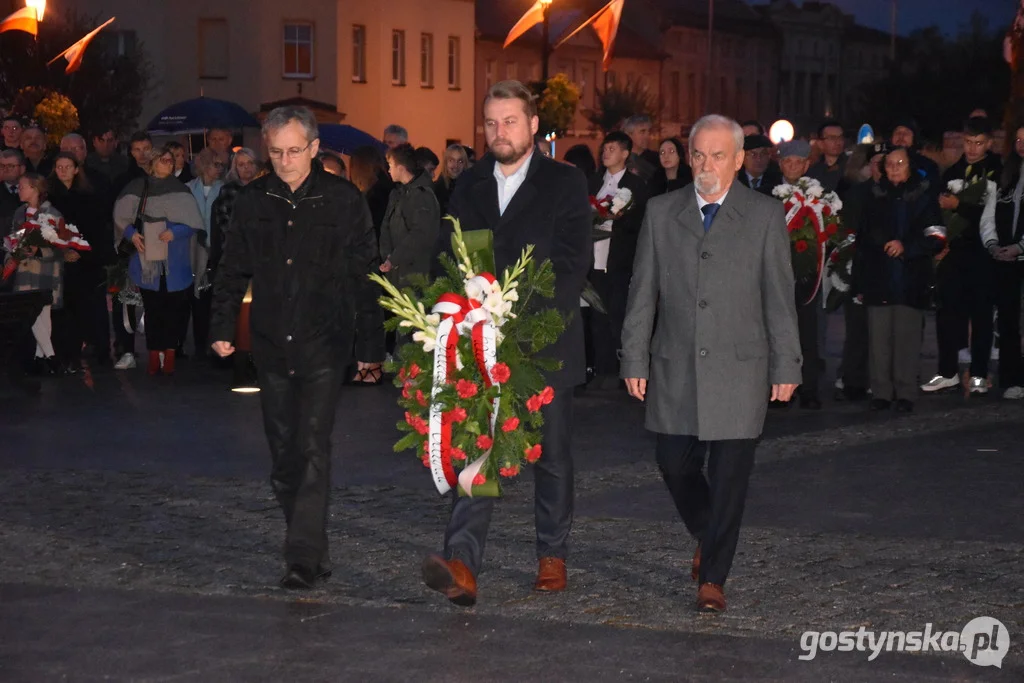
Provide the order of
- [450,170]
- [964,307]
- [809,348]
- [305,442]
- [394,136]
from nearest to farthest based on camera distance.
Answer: [305,442]
[809,348]
[964,307]
[450,170]
[394,136]

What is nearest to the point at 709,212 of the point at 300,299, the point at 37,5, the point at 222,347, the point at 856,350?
the point at 300,299

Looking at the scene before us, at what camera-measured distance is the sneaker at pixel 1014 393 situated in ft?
51.6

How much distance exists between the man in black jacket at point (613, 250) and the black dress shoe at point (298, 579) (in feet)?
25.8

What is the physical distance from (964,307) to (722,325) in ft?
29.4

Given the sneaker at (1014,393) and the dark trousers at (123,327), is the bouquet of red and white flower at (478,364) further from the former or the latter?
the dark trousers at (123,327)

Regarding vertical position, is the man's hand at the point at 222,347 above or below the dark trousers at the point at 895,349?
above

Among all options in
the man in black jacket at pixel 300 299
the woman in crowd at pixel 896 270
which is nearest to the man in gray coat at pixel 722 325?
the man in black jacket at pixel 300 299


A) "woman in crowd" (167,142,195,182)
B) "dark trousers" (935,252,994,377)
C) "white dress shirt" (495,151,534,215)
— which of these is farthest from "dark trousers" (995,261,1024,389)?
"white dress shirt" (495,151,534,215)

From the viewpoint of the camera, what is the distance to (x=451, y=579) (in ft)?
25.0

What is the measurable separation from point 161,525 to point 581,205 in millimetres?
3039

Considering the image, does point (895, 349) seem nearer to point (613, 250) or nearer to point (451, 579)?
point (613, 250)

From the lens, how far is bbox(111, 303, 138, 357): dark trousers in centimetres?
1841

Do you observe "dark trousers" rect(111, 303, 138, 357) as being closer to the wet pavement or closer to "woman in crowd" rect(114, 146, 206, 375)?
"woman in crowd" rect(114, 146, 206, 375)

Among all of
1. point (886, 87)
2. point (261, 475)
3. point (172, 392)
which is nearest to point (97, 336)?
point (172, 392)
